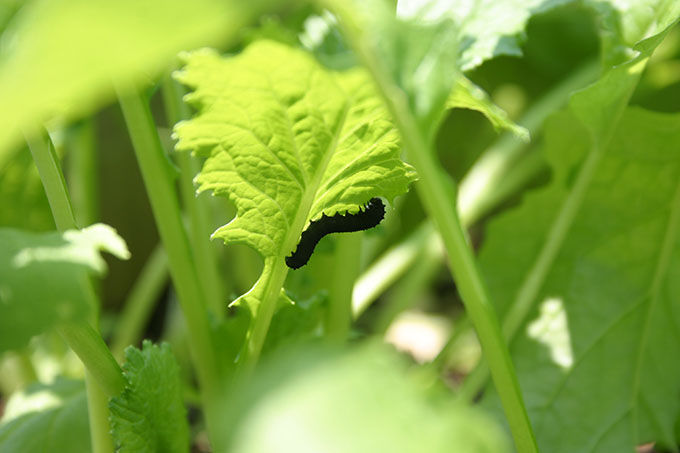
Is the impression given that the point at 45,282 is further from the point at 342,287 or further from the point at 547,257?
the point at 547,257

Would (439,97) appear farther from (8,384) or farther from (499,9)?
(8,384)

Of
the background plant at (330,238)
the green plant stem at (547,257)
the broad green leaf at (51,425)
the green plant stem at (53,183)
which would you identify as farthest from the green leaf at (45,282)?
the green plant stem at (547,257)

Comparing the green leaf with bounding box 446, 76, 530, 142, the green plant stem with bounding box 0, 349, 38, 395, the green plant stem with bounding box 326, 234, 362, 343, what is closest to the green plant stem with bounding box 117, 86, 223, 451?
the green plant stem with bounding box 326, 234, 362, 343

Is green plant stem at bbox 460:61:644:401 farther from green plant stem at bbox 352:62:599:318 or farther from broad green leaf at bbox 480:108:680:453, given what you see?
green plant stem at bbox 352:62:599:318

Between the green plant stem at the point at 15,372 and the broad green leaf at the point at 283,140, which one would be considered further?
the green plant stem at the point at 15,372

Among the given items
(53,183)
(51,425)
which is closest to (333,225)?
(53,183)

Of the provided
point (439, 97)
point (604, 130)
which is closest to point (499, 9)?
point (604, 130)

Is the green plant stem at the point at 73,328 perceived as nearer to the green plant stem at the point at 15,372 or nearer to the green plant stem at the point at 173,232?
the green plant stem at the point at 173,232
